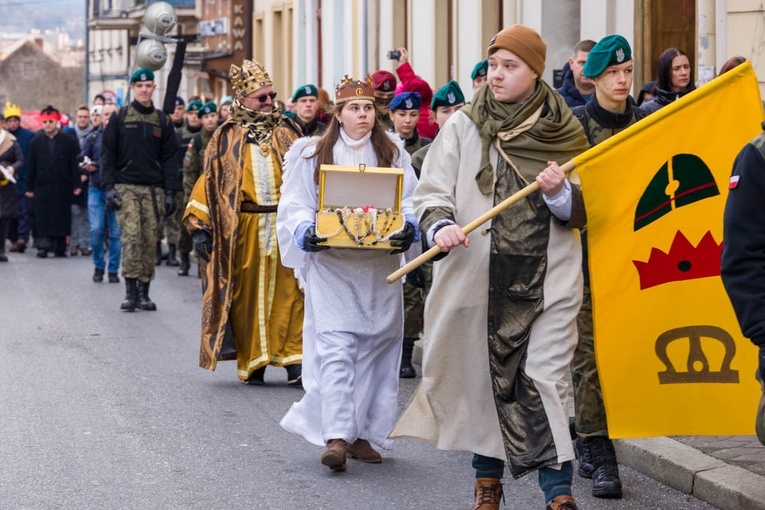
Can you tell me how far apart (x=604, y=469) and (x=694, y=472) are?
0.38 meters

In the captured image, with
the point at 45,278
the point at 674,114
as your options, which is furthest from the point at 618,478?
Answer: the point at 45,278

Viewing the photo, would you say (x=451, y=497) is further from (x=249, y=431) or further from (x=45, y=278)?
(x=45, y=278)

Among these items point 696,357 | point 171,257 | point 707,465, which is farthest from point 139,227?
point 696,357

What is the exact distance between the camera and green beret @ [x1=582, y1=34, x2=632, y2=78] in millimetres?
7352

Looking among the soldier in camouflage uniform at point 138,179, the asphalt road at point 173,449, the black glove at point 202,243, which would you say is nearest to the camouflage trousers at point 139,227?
the soldier in camouflage uniform at point 138,179

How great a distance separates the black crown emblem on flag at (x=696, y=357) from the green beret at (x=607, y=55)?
1.28m

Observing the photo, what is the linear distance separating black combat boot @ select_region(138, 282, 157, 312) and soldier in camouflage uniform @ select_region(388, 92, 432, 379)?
462 centimetres

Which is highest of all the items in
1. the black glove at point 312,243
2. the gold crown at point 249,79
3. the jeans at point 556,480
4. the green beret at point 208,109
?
the green beret at point 208,109

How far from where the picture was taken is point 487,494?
652cm

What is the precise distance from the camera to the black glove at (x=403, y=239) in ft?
25.7

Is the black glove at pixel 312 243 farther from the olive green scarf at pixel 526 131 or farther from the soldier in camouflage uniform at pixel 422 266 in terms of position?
the soldier in camouflage uniform at pixel 422 266

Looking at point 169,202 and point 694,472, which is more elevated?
point 169,202

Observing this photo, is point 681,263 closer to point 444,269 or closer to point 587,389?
point 587,389

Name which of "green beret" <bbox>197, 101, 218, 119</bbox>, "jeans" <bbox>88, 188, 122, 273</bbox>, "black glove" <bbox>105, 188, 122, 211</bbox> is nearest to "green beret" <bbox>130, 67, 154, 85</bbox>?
"black glove" <bbox>105, 188, 122, 211</bbox>
